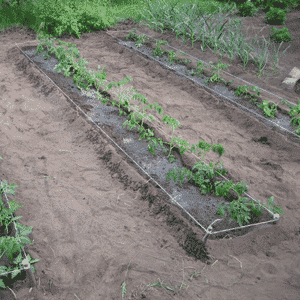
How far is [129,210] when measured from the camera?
2713mm

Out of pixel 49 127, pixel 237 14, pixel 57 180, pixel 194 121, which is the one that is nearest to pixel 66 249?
pixel 57 180

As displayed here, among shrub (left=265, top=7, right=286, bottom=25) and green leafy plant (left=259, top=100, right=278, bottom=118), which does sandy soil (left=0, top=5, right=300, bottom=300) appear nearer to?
green leafy plant (left=259, top=100, right=278, bottom=118)

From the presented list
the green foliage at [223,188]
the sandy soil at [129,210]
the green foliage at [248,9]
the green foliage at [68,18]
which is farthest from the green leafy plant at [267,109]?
the green foliage at [248,9]

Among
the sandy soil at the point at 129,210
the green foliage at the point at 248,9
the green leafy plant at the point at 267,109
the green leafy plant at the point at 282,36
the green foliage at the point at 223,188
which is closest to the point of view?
the sandy soil at the point at 129,210

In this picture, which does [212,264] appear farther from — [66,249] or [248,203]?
[66,249]

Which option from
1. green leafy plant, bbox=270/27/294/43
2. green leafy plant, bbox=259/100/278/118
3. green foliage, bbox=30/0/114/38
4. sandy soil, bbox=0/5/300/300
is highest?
green foliage, bbox=30/0/114/38

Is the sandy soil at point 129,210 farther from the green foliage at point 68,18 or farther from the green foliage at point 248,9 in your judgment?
the green foliage at point 248,9

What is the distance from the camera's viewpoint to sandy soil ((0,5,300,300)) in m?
2.11

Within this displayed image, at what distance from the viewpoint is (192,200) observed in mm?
2812

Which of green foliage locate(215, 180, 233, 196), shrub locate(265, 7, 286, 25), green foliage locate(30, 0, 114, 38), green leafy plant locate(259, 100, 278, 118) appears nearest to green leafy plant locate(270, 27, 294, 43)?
shrub locate(265, 7, 286, 25)

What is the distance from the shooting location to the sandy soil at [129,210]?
6.93 ft

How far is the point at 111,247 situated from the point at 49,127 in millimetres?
2077

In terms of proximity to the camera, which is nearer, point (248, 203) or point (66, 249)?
point (66, 249)

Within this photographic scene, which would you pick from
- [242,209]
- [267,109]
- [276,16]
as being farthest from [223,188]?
[276,16]
